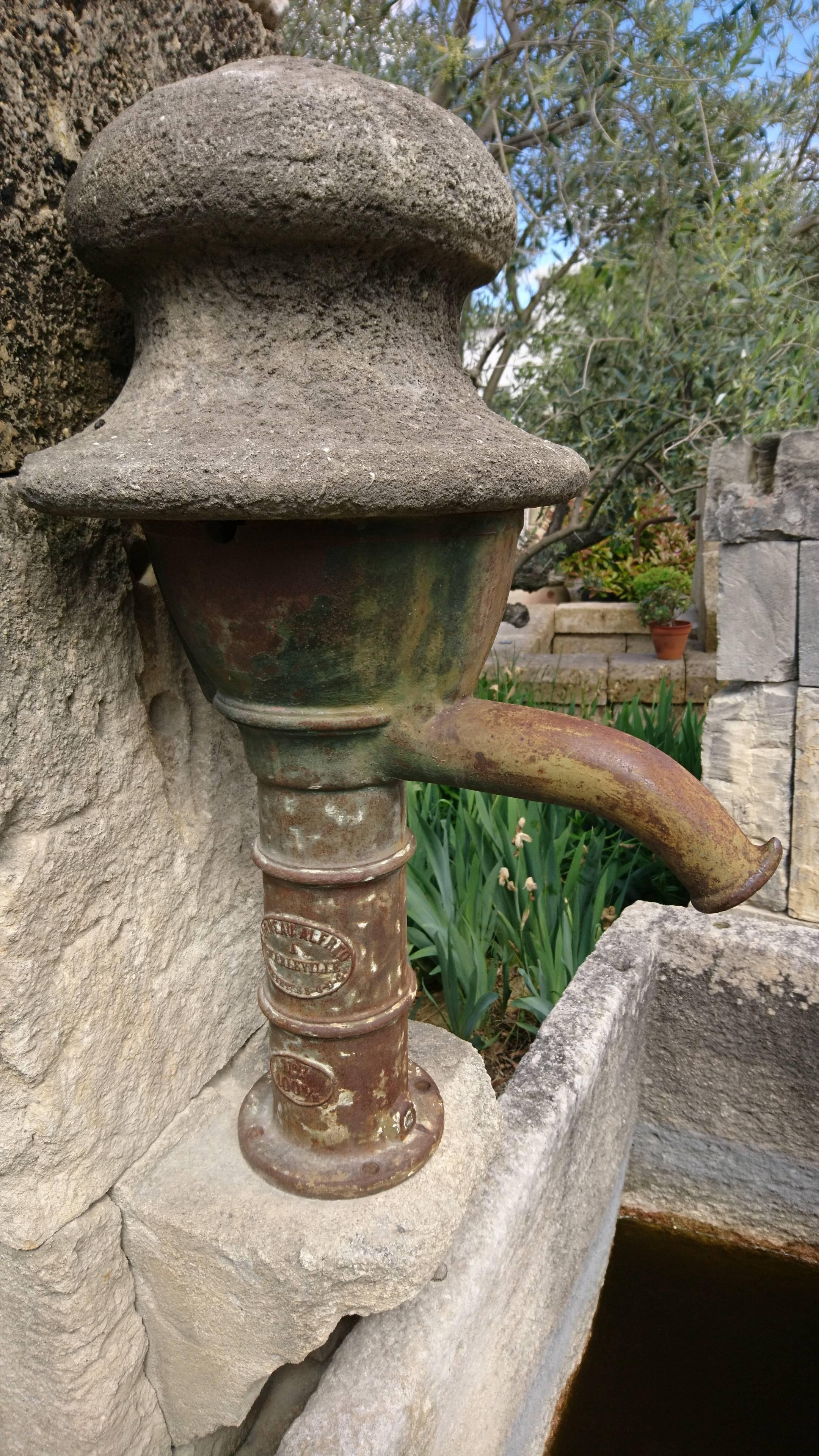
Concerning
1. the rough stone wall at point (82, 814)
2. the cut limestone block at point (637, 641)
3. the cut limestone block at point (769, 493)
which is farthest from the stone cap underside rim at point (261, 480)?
the cut limestone block at point (637, 641)

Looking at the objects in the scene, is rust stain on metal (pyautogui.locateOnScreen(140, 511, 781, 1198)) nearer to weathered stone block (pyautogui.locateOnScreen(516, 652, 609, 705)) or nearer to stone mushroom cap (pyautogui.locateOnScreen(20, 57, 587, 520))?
stone mushroom cap (pyautogui.locateOnScreen(20, 57, 587, 520))

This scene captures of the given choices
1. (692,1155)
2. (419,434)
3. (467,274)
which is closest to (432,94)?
(467,274)

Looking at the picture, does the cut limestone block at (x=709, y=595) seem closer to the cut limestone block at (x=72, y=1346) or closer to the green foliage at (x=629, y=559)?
the green foliage at (x=629, y=559)

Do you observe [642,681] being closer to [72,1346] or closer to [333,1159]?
[333,1159]

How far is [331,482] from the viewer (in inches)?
26.5

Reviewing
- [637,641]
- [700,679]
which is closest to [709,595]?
[700,679]

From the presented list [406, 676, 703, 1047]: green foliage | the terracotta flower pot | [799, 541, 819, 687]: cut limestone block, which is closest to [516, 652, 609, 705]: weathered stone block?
the terracotta flower pot

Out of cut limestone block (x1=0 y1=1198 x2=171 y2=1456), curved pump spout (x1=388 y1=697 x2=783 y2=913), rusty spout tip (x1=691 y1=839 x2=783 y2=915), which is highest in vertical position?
curved pump spout (x1=388 y1=697 x2=783 y2=913)

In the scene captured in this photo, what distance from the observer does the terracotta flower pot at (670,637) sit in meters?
5.57

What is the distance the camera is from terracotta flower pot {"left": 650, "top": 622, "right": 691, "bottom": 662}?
5.57 m

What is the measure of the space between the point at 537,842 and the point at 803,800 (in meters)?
0.89

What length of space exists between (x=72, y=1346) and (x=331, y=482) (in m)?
0.98

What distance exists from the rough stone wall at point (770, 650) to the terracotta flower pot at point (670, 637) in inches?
117

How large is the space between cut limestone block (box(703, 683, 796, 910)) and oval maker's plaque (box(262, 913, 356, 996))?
1927mm
